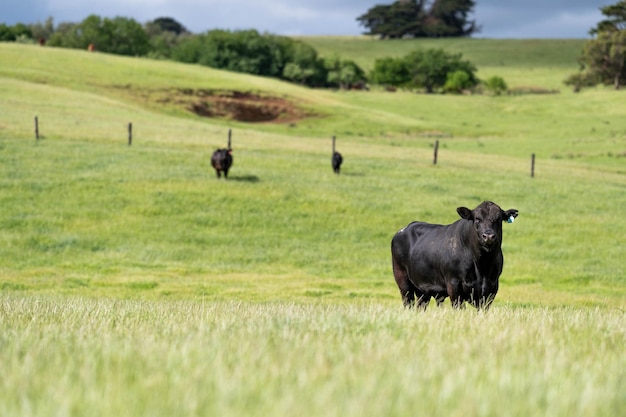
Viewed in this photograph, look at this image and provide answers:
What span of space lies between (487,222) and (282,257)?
17.1 metres

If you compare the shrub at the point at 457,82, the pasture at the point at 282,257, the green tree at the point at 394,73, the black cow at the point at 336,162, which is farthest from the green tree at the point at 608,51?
the black cow at the point at 336,162

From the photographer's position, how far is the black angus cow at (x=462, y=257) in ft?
36.3

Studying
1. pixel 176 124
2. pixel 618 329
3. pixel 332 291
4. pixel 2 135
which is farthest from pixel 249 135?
pixel 618 329

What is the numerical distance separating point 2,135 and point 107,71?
5168 centimetres

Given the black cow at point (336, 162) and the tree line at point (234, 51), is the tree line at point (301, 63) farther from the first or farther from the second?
the black cow at point (336, 162)

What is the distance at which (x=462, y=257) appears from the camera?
11.5 m

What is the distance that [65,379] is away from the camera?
13.0ft

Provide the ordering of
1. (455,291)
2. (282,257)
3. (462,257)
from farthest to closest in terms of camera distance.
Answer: (282,257)
(455,291)
(462,257)

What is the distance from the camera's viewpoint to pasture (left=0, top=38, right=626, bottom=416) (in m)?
4.00

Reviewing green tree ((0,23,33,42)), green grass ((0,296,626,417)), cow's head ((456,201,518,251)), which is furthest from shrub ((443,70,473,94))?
green grass ((0,296,626,417))

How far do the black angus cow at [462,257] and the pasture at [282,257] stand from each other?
126 cm

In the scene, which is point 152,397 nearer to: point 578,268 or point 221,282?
point 221,282

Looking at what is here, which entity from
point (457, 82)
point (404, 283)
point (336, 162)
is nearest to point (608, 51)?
point (457, 82)

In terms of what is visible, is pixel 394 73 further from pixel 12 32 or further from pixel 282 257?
pixel 282 257
